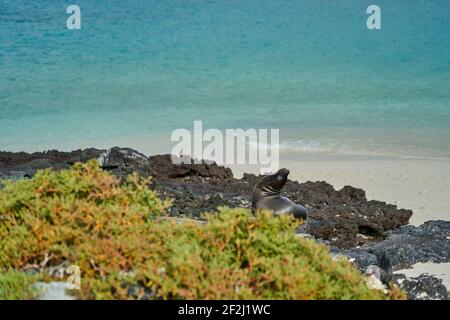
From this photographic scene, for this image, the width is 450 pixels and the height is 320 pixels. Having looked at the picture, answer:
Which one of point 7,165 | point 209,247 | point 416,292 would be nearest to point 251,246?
point 209,247

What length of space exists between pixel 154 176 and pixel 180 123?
1116cm

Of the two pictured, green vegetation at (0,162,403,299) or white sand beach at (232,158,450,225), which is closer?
green vegetation at (0,162,403,299)

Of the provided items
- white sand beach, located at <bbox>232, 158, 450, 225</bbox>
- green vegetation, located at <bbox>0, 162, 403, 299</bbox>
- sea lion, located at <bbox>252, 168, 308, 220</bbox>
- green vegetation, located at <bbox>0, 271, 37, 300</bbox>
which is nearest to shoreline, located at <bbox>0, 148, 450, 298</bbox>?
white sand beach, located at <bbox>232, 158, 450, 225</bbox>

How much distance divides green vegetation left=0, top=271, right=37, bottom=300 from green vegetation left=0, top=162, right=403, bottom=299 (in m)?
0.19

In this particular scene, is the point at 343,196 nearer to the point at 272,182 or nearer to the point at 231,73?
the point at 272,182

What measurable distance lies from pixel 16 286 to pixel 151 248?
82 cm

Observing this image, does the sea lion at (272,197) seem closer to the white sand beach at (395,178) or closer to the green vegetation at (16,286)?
the white sand beach at (395,178)

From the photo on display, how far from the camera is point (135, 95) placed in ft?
98.8

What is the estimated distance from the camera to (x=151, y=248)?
5.95 m

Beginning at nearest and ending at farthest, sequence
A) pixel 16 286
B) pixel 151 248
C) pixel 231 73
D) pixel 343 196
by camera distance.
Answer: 1. pixel 16 286
2. pixel 151 248
3. pixel 343 196
4. pixel 231 73

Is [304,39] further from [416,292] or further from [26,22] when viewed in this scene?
[416,292]

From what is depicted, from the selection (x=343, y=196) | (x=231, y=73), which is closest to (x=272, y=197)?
(x=343, y=196)

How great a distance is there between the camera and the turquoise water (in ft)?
80.8

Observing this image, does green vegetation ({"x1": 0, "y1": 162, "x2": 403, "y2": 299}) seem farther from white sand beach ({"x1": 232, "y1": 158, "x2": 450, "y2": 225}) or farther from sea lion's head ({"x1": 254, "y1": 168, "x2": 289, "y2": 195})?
white sand beach ({"x1": 232, "y1": 158, "x2": 450, "y2": 225})
